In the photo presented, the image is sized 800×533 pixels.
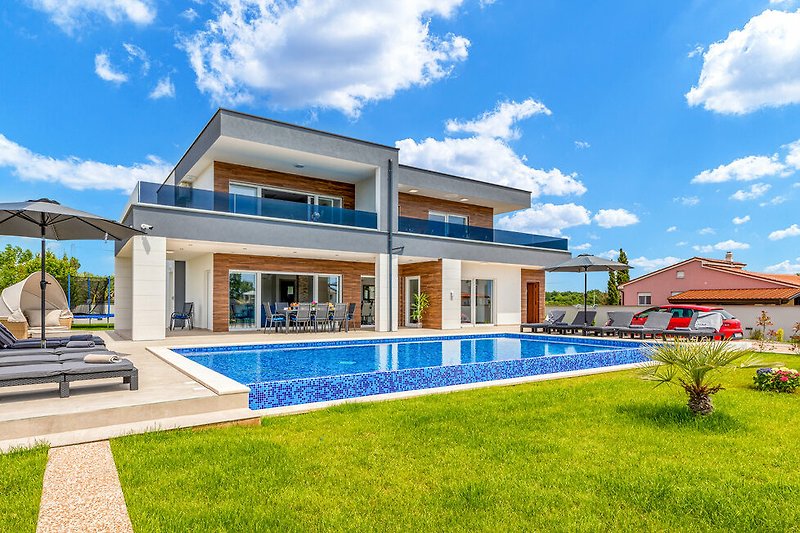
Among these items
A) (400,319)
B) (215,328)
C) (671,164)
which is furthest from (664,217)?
(215,328)

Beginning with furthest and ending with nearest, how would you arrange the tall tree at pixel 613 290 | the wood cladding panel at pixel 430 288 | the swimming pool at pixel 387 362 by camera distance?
the tall tree at pixel 613 290, the wood cladding panel at pixel 430 288, the swimming pool at pixel 387 362

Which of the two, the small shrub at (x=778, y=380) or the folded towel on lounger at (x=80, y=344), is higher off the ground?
the folded towel on lounger at (x=80, y=344)

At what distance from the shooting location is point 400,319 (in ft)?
72.0

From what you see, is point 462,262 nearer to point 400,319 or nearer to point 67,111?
point 400,319

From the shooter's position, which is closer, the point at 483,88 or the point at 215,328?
the point at 215,328

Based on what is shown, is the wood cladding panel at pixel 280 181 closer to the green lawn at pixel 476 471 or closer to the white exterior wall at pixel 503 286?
the white exterior wall at pixel 503 286

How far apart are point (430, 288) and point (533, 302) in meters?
7.65

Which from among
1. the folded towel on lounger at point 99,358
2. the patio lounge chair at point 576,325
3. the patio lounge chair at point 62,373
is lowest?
the patio lounge chair at point 576,325

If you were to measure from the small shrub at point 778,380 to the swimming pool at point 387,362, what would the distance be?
3.15m

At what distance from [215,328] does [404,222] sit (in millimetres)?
7860

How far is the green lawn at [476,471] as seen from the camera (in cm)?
316

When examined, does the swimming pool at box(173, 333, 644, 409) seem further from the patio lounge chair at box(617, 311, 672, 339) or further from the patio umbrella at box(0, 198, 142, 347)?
the patio umbrella at box(0, 198, 142, 347)

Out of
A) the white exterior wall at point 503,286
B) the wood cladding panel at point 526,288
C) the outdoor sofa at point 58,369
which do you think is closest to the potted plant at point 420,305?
the white exterior wall at point 503,286

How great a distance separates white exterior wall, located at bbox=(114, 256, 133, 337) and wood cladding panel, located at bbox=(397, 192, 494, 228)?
1109 centimetres
